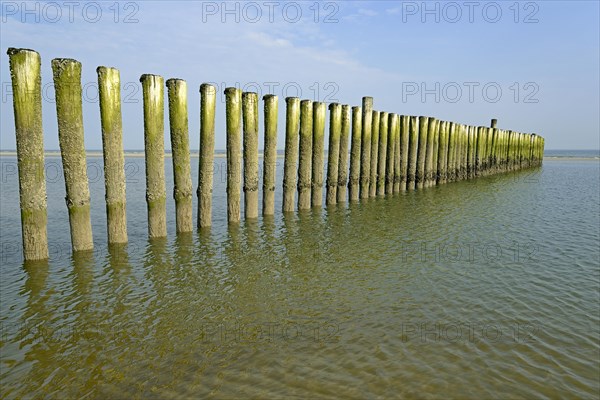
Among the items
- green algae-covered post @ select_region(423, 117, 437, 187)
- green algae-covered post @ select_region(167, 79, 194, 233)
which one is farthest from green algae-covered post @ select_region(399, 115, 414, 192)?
green algae-covered post @ select_region(167, 79, 194, 233)

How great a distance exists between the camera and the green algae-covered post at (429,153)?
589 inches

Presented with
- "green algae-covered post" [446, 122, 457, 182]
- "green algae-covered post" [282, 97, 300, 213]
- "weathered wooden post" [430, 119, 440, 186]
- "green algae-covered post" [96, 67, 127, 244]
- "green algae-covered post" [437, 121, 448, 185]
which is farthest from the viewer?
"green algae-covered post" [446, 122, 457, 182]

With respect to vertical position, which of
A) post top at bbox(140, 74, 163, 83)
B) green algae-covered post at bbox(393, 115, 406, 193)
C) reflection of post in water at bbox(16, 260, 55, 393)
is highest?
post top at bbox(140, 74, 163, 83)

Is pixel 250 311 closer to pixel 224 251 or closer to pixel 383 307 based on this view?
pixel 383 307

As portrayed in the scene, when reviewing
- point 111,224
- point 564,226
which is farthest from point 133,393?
point 564,226

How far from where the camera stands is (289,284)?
16.1 feet

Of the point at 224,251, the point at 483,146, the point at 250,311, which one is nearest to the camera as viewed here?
the point at 250,311

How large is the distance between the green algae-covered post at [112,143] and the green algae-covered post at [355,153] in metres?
6.60

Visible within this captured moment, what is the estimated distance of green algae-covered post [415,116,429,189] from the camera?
1454cm

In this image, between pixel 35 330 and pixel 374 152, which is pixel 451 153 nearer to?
pixel 374 152

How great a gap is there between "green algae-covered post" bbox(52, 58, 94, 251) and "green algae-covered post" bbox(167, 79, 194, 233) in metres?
1.49

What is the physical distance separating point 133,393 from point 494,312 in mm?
3253

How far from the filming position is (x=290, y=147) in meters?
9.55

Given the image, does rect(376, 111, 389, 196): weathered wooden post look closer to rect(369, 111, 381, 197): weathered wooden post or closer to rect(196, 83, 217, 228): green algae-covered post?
rect(369, 111, 381, 197): weathered wooden post
